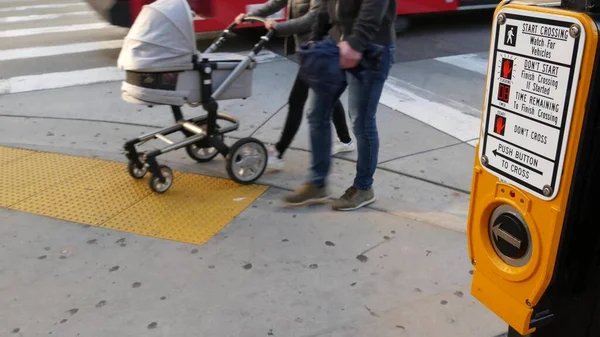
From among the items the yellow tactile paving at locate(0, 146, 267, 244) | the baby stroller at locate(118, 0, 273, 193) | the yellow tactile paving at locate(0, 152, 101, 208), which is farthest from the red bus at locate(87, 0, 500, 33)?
the baby stroller at locate(118, 0, 273, 193)

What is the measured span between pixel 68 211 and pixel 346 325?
7.07ft

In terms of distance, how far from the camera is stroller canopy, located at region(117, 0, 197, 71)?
13.0ft

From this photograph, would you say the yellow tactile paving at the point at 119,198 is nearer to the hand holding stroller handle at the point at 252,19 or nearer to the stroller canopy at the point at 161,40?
the stroller canopy at the point at 161,40

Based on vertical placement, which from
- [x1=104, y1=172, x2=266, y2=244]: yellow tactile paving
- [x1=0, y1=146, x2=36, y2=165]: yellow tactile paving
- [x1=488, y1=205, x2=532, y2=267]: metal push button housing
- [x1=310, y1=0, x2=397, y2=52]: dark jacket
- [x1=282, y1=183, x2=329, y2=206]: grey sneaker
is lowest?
[x1=104, y1=172, x2=266, y2=244]: yellow tactile paving

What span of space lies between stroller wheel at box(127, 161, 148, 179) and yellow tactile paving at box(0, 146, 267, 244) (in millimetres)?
45

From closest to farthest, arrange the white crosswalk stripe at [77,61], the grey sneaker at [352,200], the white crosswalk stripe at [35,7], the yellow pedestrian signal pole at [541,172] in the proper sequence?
the yellow pedestrian signal pole at [541,172] < the grey sneaker at [352,200] < the white crosswalk stripe at [77,61] < the white crosswalk stripe at [35,7]

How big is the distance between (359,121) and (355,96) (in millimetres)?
163

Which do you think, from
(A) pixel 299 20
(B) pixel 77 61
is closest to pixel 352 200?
(A) pixel 299 20

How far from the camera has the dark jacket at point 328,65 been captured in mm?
3643

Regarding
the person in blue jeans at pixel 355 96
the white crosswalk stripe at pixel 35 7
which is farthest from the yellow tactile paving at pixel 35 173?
the white crosswalk stripe at pixel 35 7

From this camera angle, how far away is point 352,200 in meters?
4.08

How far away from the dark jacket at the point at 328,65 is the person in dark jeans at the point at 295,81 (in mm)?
467

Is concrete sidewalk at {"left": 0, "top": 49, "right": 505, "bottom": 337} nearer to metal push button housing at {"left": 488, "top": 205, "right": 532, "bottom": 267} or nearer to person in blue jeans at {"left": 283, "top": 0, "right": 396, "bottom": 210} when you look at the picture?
person in blue jeans at {"left": 283, "top": 0, "right": 396, "bottom": 210}

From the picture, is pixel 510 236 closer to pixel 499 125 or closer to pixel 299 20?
pixel 499 125
